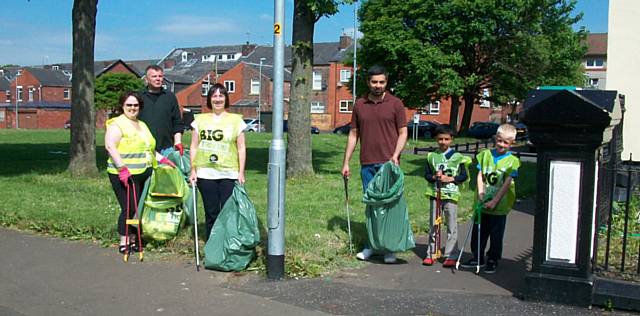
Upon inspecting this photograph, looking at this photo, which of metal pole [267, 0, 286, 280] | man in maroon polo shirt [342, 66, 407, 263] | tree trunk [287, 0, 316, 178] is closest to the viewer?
metal pole [267, 0, 286, 280]

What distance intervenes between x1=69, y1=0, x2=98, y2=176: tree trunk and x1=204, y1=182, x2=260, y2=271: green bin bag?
7882mm

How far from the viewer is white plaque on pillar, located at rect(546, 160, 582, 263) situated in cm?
526

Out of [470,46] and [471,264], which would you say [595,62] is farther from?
[471,264]

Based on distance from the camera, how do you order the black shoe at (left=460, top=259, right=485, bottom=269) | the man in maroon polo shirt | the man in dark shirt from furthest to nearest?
the man in dark shirt
the man in maroon polo shirt
the black shoe at (left=460, top=259, right=485, bottom=269)

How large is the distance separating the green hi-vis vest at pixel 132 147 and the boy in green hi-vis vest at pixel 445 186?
306 cm

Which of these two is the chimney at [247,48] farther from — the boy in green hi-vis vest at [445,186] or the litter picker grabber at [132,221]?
the boy in green hi-vis vest at [445,186]

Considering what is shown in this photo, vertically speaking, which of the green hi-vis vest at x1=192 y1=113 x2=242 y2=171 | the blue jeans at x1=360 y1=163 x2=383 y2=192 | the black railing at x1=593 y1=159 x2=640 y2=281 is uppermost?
the green hi-vis vest at x1=192 y1=113 x2=242 y2=171

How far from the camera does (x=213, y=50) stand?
102 metres

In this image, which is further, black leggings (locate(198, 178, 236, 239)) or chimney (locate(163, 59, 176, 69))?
chimney (locate(163, 59, 176, 69))

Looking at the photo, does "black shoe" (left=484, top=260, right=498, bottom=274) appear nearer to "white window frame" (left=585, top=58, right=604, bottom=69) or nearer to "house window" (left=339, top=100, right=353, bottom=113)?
"house window" (left=339, top=100, right=353, bottom=113)

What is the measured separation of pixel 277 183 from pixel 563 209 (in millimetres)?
2516

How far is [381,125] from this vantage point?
681 centimetres

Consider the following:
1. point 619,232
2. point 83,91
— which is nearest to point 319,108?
point 83,91

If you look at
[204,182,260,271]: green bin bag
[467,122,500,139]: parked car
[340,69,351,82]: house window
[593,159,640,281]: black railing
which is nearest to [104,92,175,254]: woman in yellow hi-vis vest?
[204,182,260,271]: green bin bag
